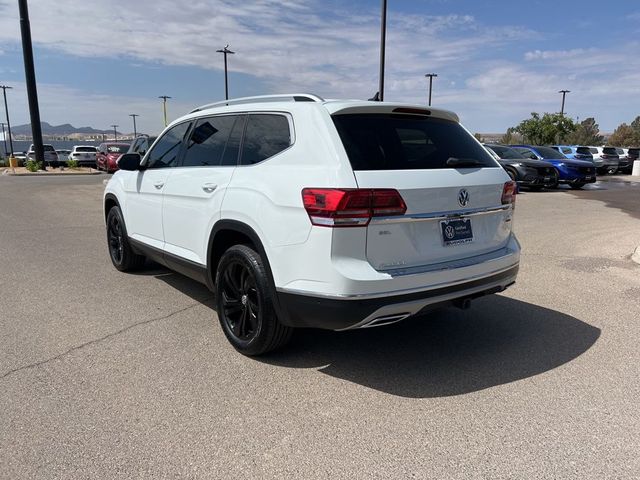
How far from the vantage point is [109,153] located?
28.5 meters

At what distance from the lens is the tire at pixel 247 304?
11.7ft

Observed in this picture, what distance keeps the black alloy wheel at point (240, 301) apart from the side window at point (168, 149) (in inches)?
63.0

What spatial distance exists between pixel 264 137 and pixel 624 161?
1352 inches

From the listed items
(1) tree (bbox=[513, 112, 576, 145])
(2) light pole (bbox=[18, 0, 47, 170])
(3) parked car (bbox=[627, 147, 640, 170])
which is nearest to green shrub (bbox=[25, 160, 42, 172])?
(2) light pole (bbox=[18, 0, 47, 170])

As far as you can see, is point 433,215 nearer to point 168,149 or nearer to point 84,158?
point 168,149

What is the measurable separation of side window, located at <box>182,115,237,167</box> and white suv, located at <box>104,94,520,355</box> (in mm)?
20

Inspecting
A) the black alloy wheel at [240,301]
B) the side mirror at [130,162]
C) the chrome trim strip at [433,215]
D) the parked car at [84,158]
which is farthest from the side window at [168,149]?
the parked car at [84,158]

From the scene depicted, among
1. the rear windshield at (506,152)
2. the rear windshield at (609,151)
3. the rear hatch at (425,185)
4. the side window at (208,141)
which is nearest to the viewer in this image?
the rear hatch at (425,185)

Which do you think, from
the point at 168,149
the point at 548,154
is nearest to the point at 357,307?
the point at 168,149

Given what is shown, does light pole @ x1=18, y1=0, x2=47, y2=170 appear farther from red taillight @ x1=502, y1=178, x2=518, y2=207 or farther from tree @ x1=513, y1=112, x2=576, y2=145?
tree @ x1=513, y1=112, x2=576, y2=145

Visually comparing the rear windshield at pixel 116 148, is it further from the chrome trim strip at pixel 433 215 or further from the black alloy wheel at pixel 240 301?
the chrome trim strip at pixel 433 215

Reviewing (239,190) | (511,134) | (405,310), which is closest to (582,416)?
(405,310)

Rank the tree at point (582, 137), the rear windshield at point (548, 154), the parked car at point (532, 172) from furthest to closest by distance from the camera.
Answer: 1. the tree at point (582, 137)
2. the rear windshield at point (548, 154)
3. the parked car at point (532, 172)

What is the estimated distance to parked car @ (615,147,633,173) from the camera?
31803 millimetres
